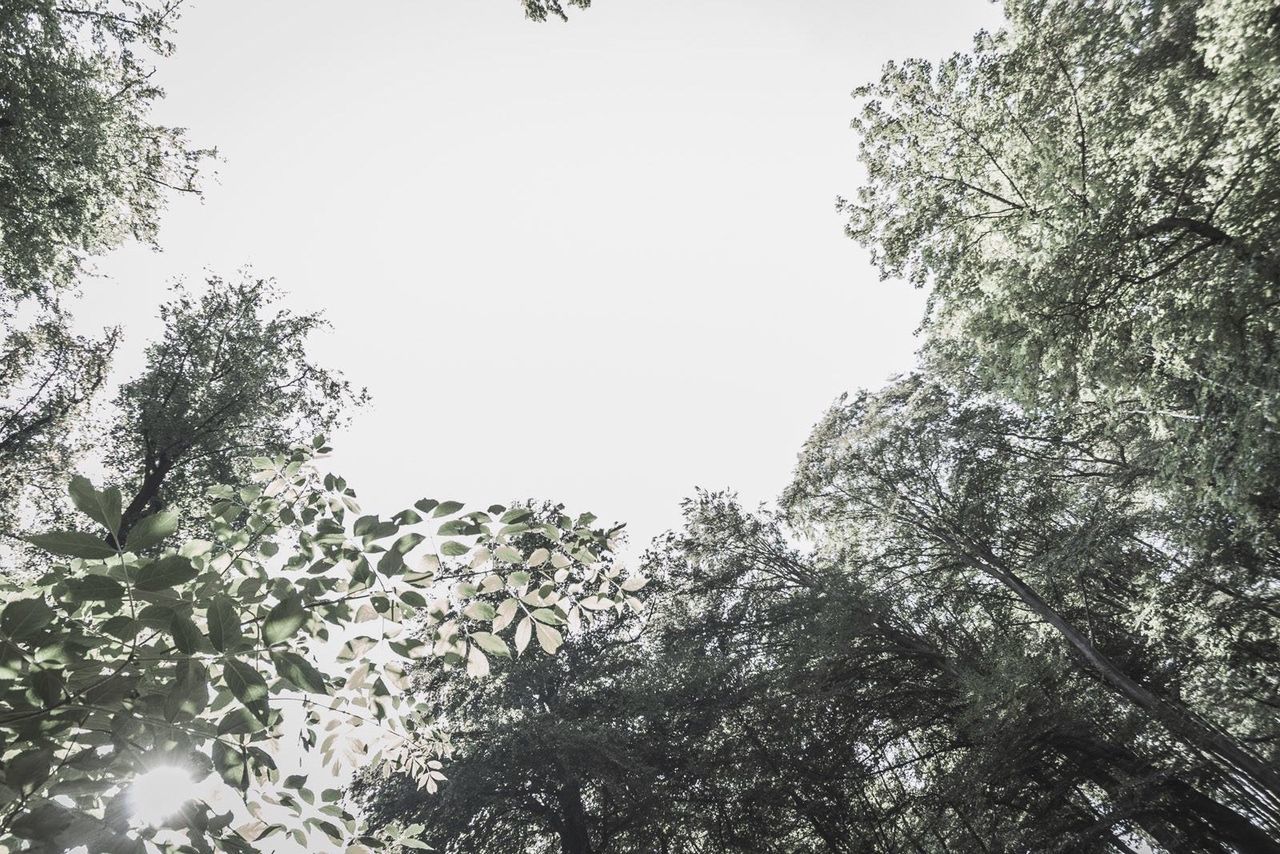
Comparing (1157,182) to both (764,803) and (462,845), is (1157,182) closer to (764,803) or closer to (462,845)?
(764,803)

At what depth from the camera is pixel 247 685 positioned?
775 mm

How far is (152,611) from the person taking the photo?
2.52 ft

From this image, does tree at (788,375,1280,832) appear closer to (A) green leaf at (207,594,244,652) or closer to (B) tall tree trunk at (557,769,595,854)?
(B) tall tree trunk at (557,769,595,854)

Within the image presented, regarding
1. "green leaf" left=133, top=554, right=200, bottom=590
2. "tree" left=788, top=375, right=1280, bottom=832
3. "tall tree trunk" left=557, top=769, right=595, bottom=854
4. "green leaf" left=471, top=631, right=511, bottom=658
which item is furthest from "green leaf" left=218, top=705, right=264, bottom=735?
"tall tree trunk" left=557, top=769, right=595, bottom=854

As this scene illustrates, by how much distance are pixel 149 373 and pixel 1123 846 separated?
18628mm

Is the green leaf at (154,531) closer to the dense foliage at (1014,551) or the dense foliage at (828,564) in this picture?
the dense foliage at (828,564)

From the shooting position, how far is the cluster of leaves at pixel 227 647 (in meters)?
0.73

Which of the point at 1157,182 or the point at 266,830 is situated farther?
the point at 1157,182

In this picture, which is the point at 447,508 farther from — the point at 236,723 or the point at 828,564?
the point at 828,564

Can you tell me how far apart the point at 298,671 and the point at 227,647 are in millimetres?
110

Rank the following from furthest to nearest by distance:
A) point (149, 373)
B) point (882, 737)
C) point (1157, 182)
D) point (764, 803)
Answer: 1. point (149, 373)
2. point (882, 737)
3. point (764, 803)
4. point (1157, 182)

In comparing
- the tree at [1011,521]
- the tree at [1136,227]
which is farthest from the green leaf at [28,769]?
the tree at [1011,521]

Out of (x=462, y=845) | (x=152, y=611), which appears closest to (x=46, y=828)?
(x=152, y=611)

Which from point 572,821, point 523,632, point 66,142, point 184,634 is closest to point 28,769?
point 184,634
